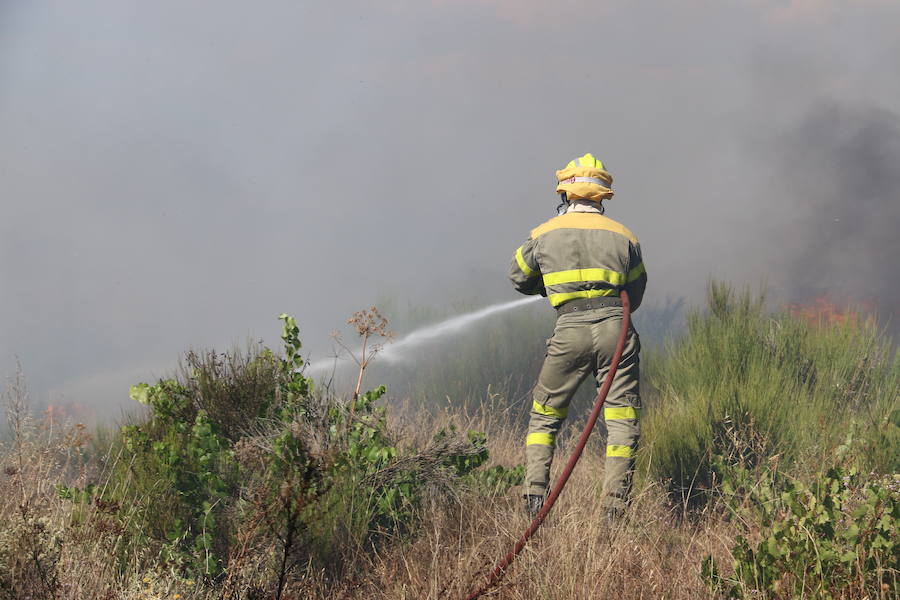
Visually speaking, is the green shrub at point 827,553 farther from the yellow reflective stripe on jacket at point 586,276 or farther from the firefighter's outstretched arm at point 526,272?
the firefighter's outstretched arm at point 526,272

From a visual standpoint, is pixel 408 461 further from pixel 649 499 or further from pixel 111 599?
pixel 111 599

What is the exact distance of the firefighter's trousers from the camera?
4.89 meters

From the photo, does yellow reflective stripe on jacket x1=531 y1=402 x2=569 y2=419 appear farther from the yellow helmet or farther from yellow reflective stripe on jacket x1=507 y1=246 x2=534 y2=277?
the yellow helmet

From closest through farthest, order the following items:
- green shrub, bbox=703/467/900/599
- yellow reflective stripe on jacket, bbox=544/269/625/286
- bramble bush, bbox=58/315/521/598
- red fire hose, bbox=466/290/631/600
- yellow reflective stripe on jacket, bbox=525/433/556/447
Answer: green shrub, bbox=703/467/900/599
red fire hose, bbox=466/290/631/600
bramble bush, bbox=58/315/521/598
yellow reflective stripe on jacket, bbox=544/269/625/286
yellow reflective stripe on jacket, bbox=525/433/556/447

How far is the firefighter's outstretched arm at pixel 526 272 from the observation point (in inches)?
210

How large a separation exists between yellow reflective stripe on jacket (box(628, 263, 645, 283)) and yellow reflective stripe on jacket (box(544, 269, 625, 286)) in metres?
0.10

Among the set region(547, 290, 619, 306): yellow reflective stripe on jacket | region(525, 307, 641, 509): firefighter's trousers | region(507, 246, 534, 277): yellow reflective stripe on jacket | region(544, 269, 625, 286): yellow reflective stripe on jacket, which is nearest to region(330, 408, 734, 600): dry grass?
region(525, 307, 641, 509): firefighter's trousers

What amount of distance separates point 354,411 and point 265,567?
114cm

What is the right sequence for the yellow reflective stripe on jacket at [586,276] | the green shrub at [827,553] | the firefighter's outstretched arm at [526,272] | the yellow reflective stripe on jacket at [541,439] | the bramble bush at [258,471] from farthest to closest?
the firefighter's outstretched arm at [526,272] < the yellow reflective stripe on jacket at [541,439] < the yellow reflective stripe on jacket at [586,276] < the bramble bush at [258,471] < the green shrub at [827,553]

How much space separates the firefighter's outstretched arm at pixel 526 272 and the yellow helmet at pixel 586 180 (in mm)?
418

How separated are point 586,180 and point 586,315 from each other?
873 mm

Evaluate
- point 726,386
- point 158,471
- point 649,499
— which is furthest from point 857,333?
point 158,471

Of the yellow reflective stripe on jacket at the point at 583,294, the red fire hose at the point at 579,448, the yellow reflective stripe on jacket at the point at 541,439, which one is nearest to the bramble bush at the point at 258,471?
the yellow reflective stripe on jacket at the point at 541,439

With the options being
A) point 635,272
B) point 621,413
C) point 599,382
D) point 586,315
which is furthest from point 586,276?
point 621,413
